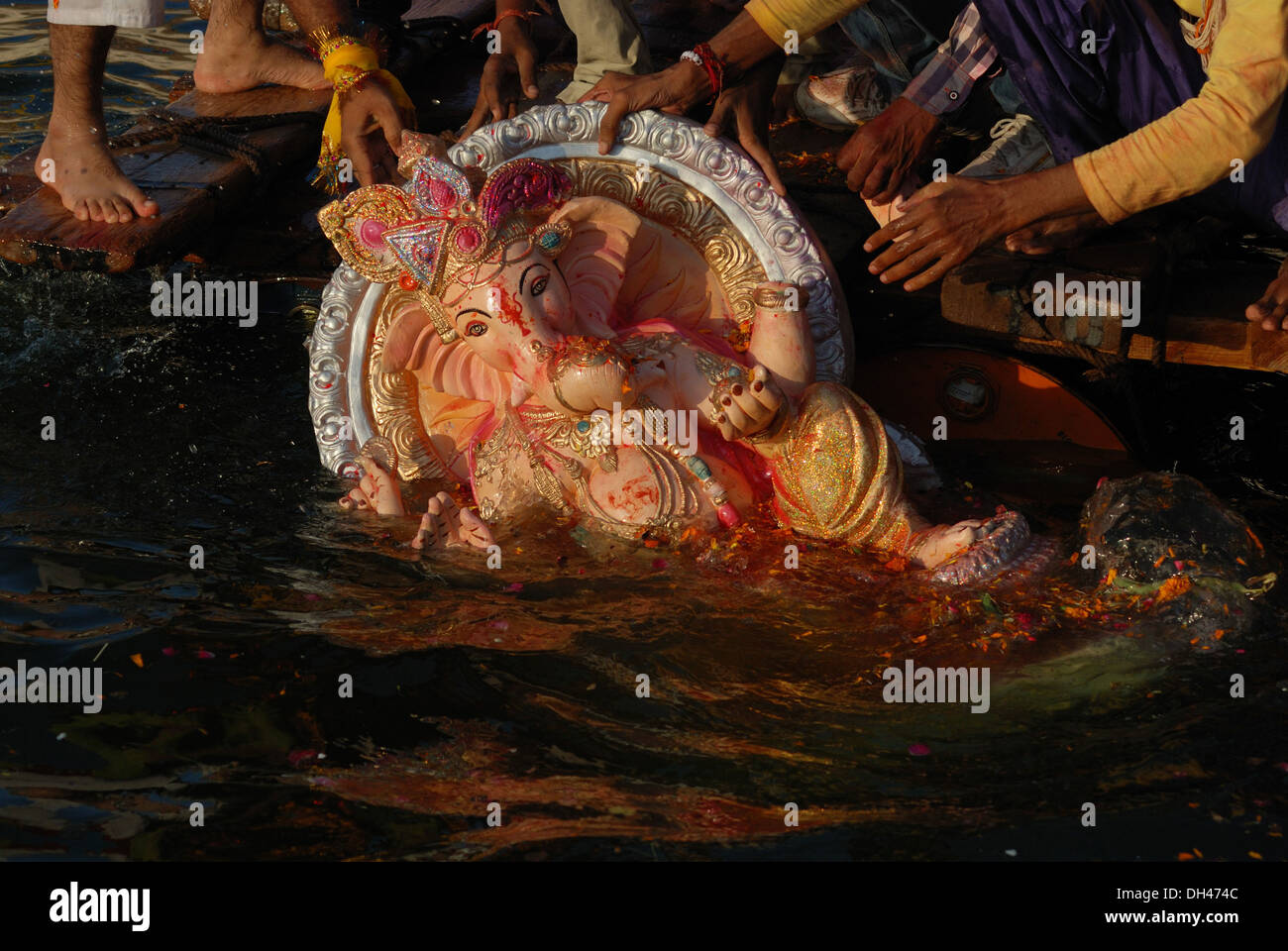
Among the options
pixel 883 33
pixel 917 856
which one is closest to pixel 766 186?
pixel 883 33

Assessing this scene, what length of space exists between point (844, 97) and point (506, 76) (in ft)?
4.75

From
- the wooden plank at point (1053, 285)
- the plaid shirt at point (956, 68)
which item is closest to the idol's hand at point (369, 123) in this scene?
the plaid shirt at point (956, 68)

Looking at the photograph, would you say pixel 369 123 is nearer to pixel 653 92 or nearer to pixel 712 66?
pixel 653 92

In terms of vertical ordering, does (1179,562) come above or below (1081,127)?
below

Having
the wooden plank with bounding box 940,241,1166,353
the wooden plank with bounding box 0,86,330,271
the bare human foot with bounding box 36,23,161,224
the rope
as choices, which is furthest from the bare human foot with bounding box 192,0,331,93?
the wooden plank with bounding box 940,241,1166,353

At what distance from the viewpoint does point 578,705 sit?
119 inches

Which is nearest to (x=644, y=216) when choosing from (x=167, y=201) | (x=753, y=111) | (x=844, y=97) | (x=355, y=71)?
(x=753, y=111)

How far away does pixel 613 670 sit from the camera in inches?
124

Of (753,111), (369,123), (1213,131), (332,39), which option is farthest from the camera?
(332,39)

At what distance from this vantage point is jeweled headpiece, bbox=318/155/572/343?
3250 mm

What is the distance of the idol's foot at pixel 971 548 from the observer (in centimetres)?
318

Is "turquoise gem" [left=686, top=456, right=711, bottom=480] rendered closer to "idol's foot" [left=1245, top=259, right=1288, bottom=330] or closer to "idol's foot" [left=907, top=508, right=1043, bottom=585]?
"idol's foot" [left=907, top=508, right=1043, bottom=585]

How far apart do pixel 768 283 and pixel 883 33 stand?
162 centimetres
